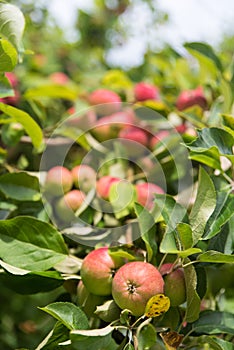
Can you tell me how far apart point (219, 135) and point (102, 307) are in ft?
1.00

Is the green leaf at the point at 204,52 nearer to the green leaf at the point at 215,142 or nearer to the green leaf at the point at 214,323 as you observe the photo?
the green leaf at the point at 215,142

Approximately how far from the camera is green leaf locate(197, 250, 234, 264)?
68 centimetres

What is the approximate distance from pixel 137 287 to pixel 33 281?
0.58 feet

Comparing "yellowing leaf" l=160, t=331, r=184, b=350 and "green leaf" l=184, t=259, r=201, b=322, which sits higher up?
"green leaf" l=184, t=259, r=201, b=322

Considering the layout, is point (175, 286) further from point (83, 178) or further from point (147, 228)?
point (83, 178)

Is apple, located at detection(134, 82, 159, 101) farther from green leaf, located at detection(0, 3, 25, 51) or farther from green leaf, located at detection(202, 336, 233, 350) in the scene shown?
green leaf, located at detection(202, 336, 233, 350)

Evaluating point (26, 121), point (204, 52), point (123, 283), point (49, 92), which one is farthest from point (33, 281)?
point (204, 52)

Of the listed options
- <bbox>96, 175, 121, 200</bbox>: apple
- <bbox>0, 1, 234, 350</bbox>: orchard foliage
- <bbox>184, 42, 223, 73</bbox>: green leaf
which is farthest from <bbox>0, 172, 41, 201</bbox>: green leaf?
<bbox>184, 42, 223, 73</bbox>: green leaf

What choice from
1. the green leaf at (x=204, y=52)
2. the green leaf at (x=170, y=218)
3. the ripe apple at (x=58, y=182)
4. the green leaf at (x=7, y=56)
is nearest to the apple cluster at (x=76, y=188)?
the ripe apple at (x=58, y=182)

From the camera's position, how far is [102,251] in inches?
29.9

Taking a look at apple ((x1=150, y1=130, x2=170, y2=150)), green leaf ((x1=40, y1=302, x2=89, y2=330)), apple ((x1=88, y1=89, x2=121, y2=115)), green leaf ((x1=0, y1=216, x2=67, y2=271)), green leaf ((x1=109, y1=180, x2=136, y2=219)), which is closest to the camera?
green leaf ((x1=40, y1=302, x2=89, y2=330))

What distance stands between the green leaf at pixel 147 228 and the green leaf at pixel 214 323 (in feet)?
0.41

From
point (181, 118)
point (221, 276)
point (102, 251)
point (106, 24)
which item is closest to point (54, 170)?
point (102, 251)

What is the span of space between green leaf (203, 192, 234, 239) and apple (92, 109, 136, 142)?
38cm
